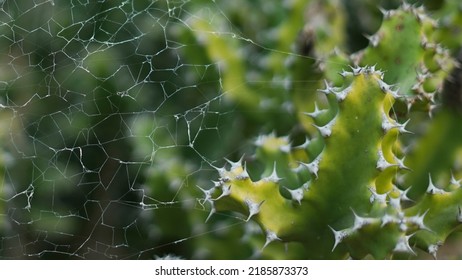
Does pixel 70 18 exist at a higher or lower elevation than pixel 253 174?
higher

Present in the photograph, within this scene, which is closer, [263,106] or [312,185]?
[312,185]

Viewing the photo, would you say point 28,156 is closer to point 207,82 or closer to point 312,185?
point 207,82

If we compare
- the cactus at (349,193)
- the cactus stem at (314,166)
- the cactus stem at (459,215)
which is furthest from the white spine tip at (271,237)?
the cactus stem at (459,215)

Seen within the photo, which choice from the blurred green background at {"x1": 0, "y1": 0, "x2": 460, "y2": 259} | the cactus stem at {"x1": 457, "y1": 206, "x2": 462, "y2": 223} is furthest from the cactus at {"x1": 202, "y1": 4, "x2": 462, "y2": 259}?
the blurred green background at {"x1": 0, "y1": 0, "x2": 460, "y2": 259}

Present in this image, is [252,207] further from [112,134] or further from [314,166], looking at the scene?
[112,134]

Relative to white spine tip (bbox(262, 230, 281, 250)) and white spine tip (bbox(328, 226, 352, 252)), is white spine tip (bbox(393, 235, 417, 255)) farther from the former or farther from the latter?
white spine tip (bbox(262, 230, 281, 250))

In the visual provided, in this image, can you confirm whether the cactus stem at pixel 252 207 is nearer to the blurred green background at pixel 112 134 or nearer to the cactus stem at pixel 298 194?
the cactus stem at pixel 298 194

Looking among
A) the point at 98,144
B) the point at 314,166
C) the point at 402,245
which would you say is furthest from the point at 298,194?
the point at 98,144

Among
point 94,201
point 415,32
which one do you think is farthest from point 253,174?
point 415,32
